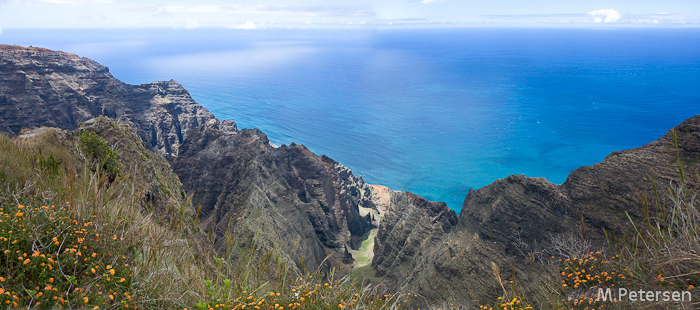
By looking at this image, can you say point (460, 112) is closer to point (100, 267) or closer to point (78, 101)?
point (78, 101)

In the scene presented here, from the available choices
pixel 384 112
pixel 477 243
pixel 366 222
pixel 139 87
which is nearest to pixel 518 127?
pixel 384 112

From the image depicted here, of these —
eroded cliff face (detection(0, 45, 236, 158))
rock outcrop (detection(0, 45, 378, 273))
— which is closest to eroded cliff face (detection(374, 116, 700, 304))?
rock outcrop (detection(0, 45, 378, 273))

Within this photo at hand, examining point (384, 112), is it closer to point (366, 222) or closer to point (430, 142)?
point (430, 142)

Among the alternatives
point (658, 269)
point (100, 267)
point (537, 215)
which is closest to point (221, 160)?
point (537, 215)

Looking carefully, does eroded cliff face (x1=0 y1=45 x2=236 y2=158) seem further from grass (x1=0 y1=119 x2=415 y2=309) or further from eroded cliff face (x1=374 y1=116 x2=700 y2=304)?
grass (x1=0 y1=119 x2=415 y2=309)

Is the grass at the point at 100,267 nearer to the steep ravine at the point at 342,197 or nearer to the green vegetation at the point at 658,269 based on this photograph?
the steep ravine at the point at 342,197

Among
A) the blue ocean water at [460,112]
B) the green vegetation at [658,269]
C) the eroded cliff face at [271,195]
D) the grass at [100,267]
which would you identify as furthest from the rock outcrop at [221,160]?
the blue ocean water at [460,112]
